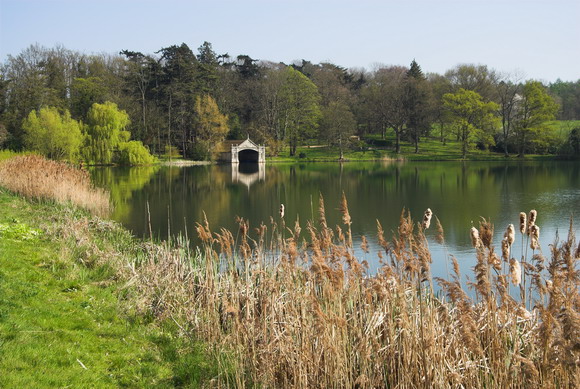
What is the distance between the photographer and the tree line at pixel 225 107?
51812 mm

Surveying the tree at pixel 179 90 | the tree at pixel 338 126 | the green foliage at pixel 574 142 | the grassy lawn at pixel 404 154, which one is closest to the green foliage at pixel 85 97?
the tree at pixel 179 90

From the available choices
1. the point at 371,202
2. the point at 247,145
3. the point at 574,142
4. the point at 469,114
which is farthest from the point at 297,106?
the point at 371,202

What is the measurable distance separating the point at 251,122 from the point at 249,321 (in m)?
67.1

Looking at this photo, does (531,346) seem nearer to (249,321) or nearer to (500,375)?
(500,375)

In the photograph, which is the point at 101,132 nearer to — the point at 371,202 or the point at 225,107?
the point at 225,107

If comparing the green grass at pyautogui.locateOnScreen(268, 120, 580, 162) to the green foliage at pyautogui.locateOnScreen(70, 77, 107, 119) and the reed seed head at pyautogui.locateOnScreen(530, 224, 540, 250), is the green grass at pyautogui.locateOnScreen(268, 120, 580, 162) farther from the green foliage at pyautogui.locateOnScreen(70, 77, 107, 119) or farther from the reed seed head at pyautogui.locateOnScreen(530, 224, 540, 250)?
the reed seed head at pyautogui.locateOnScreen(530, 224, 540, 250)

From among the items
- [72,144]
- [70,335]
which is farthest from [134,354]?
[72,144]

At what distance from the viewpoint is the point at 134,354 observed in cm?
530

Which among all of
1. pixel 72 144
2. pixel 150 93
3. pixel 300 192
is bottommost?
pixel 300 192

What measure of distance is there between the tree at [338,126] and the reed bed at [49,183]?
155 ft

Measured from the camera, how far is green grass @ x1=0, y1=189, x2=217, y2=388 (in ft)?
14.8

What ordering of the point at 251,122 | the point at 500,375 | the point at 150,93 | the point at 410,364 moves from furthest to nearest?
the point at 251,122 < the point at 150,93 < the point at 410,364 < the point at 500,375

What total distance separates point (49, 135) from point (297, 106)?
113ft

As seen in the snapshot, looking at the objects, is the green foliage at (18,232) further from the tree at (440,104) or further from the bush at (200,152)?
the tree at (440,104)
